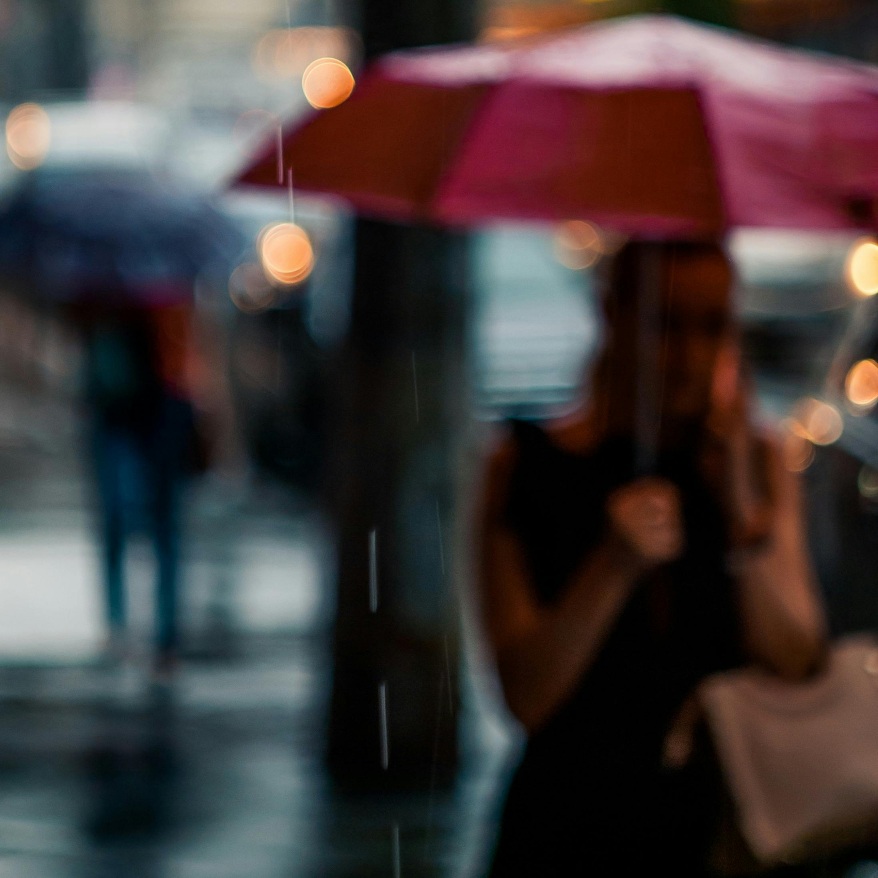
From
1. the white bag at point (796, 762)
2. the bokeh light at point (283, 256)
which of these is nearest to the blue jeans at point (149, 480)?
the white bag at point (796, 762)

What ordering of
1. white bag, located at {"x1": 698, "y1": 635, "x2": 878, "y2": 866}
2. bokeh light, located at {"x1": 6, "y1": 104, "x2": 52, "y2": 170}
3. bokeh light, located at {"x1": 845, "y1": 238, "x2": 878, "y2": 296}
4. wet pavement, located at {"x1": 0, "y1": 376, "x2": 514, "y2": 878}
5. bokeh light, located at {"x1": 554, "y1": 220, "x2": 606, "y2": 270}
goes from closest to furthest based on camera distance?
white bag, located at {"x1": 698, "y1": 635, "x2": 878, "y2": 866}, wet pavement, located at {"x1": 0, "y1": 376, "x2": 514, "y2": 878}, bokeh light, located at {"x1": 845, "y1": 238, "x2": 878, "y2": 296}, bokeh light, located at {"x1": 554, "y1": 220, "x2": 606, "y2": 270}, bokeh light, located at {"x1": 6, "y1": 104, "x2": 52, "y2": 170}

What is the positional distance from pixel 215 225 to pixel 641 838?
21.9 feet

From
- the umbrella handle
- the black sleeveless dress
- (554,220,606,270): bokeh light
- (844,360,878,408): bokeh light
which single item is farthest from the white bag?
(554,220,606,270): bokeh light

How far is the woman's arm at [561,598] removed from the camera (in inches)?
114

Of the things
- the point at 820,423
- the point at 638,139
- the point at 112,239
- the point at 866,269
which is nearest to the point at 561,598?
the point at 638,139

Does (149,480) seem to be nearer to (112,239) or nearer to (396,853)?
(112,239)

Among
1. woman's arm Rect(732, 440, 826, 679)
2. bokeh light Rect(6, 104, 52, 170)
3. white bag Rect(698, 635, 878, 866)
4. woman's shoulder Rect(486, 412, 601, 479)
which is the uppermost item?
woman's shoulder Rect(486, 412, 601, 479)

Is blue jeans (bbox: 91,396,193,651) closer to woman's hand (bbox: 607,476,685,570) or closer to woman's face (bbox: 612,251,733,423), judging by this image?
woman's face (bbox: 612,251,733,423)

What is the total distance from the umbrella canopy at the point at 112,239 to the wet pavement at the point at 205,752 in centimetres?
181

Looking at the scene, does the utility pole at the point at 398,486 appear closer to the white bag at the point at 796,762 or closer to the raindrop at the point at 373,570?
the raindrop at the point at 373,570

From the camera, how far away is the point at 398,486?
6562 mm

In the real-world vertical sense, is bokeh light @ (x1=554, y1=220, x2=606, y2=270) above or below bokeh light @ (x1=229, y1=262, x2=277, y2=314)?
below

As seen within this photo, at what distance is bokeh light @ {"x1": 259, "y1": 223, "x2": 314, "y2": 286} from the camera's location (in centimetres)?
1775

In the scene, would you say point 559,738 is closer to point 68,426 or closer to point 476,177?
point 476,177
